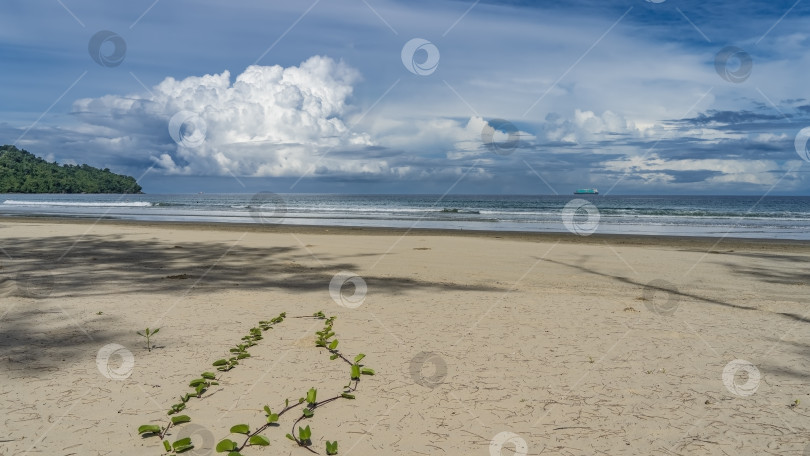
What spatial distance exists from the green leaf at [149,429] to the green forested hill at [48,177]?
158 metres

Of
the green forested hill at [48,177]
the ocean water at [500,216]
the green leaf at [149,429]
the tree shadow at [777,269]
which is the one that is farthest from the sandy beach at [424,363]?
the green forested hill at [48,177]

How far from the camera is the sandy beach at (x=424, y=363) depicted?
11.6ft

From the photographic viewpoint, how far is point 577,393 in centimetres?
424

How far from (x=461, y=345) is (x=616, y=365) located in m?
1.46

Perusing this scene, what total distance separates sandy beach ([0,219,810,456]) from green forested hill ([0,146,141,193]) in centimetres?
15428

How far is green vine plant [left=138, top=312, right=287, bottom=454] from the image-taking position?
10.8 feet

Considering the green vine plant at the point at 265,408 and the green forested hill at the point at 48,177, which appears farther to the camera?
the green forested hill at the point at 48,177

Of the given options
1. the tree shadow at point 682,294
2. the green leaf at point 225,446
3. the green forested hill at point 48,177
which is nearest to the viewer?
the green leaf at point 225,446

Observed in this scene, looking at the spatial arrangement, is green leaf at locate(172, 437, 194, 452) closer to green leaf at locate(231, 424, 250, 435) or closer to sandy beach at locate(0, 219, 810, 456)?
sandy beach at locate(0, 219, 810, 456)

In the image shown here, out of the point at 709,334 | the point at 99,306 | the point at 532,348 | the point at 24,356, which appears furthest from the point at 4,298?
the point at 709,334

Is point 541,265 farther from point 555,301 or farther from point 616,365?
point 616,365

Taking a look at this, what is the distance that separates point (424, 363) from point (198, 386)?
1915mm

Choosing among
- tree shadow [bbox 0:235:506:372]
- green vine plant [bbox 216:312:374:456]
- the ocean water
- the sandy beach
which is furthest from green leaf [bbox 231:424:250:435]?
the ocean water

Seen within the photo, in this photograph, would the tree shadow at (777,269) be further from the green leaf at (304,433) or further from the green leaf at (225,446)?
the green leaf at (225,446)
